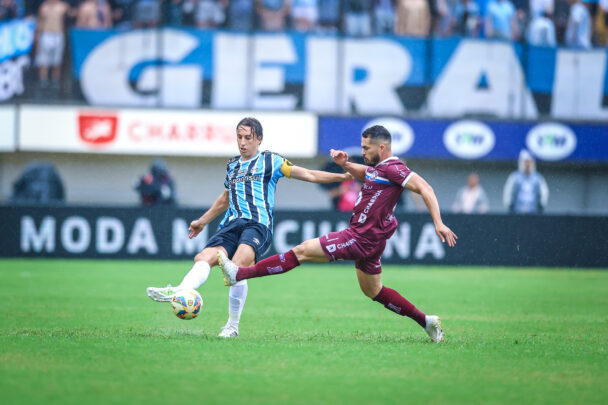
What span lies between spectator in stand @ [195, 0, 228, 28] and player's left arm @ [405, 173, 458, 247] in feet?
53.6

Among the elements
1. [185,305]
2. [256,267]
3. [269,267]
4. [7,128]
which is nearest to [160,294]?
[185,305]

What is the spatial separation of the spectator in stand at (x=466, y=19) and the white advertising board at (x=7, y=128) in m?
11.7

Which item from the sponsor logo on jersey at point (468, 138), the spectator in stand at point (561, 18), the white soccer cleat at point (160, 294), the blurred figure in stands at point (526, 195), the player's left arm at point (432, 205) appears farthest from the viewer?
the spectator in stand at point (561, 18)

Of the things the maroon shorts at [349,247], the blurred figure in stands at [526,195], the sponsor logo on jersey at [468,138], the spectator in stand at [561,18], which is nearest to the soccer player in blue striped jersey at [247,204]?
the maroon shorts at [349,247]

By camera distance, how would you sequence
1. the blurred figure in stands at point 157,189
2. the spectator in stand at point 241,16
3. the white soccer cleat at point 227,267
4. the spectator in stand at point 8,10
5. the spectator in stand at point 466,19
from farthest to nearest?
1. the spectator in stand at point 466,19
2. the spectator in stand at point 241,16
3. the spectator in stand at point 8,10
4. the blurred figure in stands at point 157,189
5. the white soccer cleat at point 227,267

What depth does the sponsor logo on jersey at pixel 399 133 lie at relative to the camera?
22.8 meters

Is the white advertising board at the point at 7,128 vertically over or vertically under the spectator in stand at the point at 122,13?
under

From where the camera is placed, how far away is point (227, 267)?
758 centimetres

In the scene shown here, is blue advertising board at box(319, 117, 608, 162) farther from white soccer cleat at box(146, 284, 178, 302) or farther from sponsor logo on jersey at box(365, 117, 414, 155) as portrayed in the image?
white soccer cleat at box(146, 284, 178, 302)

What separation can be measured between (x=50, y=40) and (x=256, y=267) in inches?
660

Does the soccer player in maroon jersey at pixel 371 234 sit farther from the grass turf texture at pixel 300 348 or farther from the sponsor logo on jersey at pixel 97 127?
the sponsor logo on jersey at pixel 97 127

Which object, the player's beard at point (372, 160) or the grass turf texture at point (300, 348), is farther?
the player's beard at point (372, 160)

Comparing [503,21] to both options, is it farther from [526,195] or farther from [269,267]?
[269,267]

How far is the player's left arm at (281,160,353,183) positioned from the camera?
807 centimetres
